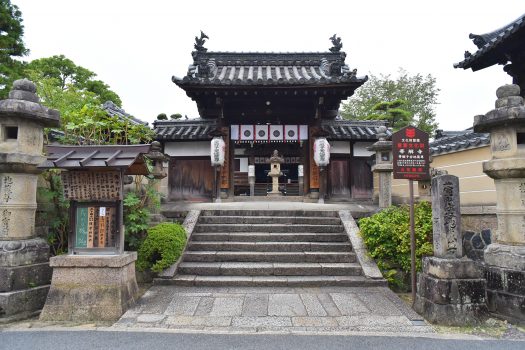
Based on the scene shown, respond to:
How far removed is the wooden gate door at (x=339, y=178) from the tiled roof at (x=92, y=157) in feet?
33.0

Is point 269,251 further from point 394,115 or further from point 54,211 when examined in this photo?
point 394,115

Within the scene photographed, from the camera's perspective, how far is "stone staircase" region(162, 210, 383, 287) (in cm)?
610

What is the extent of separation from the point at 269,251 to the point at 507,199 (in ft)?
16.0

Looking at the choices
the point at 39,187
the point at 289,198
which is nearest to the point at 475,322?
the point at 39,187

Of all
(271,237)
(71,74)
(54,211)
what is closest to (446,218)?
(271,237)

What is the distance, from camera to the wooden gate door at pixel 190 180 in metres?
13.4

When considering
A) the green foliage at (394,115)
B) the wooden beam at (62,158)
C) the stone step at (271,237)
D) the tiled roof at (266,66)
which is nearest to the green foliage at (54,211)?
the wooden beam at (62,158)

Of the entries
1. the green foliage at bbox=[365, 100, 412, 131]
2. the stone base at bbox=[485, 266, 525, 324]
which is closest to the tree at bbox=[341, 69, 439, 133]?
the green foliage at bbox=[365, 100, 412, 131]

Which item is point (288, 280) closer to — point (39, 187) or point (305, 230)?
point (305, 230)

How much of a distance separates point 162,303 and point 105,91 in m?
28.4

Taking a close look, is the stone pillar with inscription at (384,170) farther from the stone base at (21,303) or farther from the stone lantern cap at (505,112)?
the stone base at (21,303)

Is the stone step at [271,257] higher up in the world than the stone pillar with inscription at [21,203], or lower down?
lower down

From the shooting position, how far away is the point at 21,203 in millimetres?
5059

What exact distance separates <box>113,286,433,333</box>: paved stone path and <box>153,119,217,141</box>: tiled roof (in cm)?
842
